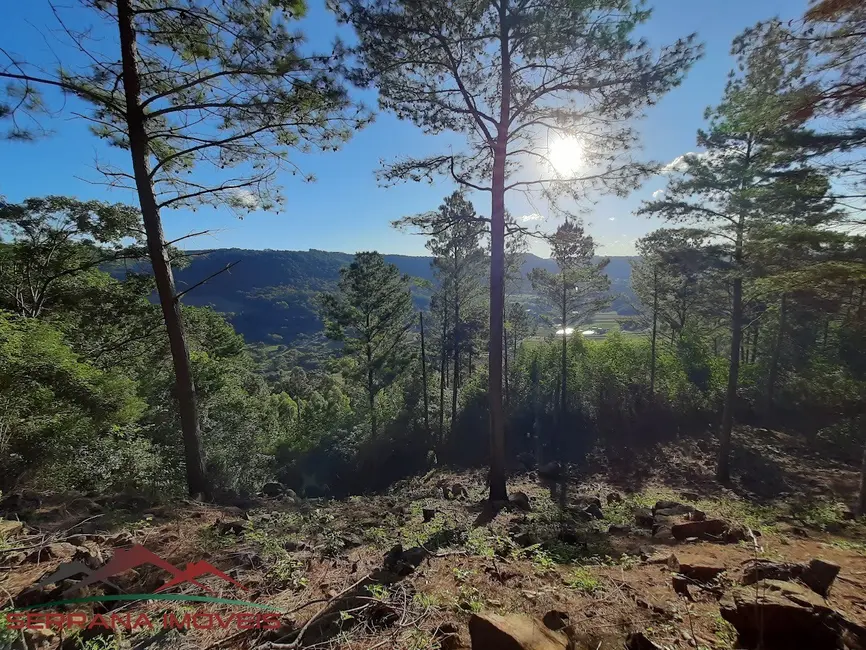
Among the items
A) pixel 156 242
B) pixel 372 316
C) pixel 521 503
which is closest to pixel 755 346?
pixel 372 316

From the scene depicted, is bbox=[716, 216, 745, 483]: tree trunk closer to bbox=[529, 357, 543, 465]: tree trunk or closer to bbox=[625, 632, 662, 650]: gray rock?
bbox=[529, 357, 543, 465]: tree trunk

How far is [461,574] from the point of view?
3273mm

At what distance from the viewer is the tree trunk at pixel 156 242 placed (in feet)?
16.6

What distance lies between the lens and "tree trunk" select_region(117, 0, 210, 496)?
5.06 meters

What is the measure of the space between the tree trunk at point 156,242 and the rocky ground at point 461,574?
114cm

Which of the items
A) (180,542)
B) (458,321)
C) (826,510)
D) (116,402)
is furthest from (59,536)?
(458,321)

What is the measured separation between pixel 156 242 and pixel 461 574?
6096 millimetres

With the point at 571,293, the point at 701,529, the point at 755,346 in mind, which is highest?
the point at 571,293

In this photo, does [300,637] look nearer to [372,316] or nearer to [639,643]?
[639,643]

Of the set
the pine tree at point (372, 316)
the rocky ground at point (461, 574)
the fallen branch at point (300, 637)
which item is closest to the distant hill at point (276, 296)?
the pine tree at point (372, 316)

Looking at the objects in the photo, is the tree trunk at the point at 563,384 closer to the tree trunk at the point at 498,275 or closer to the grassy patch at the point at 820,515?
the grassy patch at the point at 820,515

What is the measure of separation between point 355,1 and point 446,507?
8.87 meters

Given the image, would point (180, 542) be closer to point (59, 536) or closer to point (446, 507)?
point (59, 536)

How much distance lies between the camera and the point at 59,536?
11.7 feet
